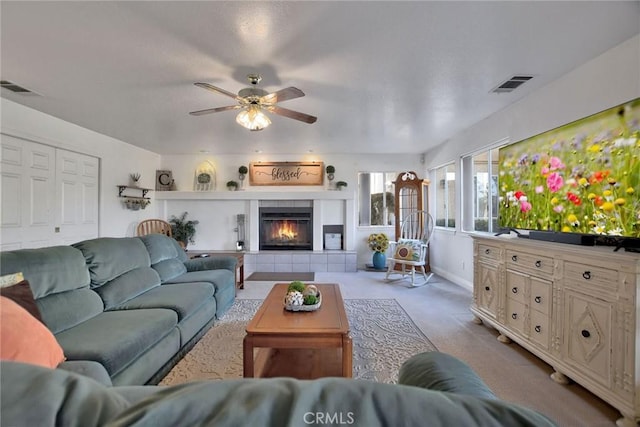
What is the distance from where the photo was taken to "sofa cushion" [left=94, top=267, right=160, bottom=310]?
7.16ft

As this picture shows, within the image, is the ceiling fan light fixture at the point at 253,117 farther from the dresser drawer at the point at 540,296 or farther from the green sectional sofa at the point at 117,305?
the dresser drawer at the point at 540,296

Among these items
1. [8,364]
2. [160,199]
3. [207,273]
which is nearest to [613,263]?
[8,364]

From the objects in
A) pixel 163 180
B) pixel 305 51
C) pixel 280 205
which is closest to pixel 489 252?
pixel 305 51

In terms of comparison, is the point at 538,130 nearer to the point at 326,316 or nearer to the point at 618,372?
the point at 618,372

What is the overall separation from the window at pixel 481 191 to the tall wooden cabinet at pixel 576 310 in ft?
4.46

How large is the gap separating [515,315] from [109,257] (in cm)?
348

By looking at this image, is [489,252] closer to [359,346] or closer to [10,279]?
[359,346]

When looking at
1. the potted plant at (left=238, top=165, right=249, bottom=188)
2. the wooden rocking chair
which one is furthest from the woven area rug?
the potted plant at (left=238, top=165, right=249, bottom=188)

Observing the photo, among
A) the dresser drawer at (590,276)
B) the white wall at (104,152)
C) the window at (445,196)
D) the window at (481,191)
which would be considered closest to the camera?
the dresser drawer at (590,276)

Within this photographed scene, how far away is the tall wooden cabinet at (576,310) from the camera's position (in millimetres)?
1570

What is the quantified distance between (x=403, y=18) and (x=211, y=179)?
5.15 meters

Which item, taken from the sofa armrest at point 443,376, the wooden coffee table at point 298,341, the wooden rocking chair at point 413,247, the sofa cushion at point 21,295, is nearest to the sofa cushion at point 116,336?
the sofa cushion at point 21,295

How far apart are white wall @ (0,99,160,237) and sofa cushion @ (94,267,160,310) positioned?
2.27 meters

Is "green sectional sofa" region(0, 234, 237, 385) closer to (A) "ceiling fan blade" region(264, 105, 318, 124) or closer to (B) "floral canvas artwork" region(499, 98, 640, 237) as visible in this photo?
(A) "ceiling fan blade" region(264, 105, 318, 124)
